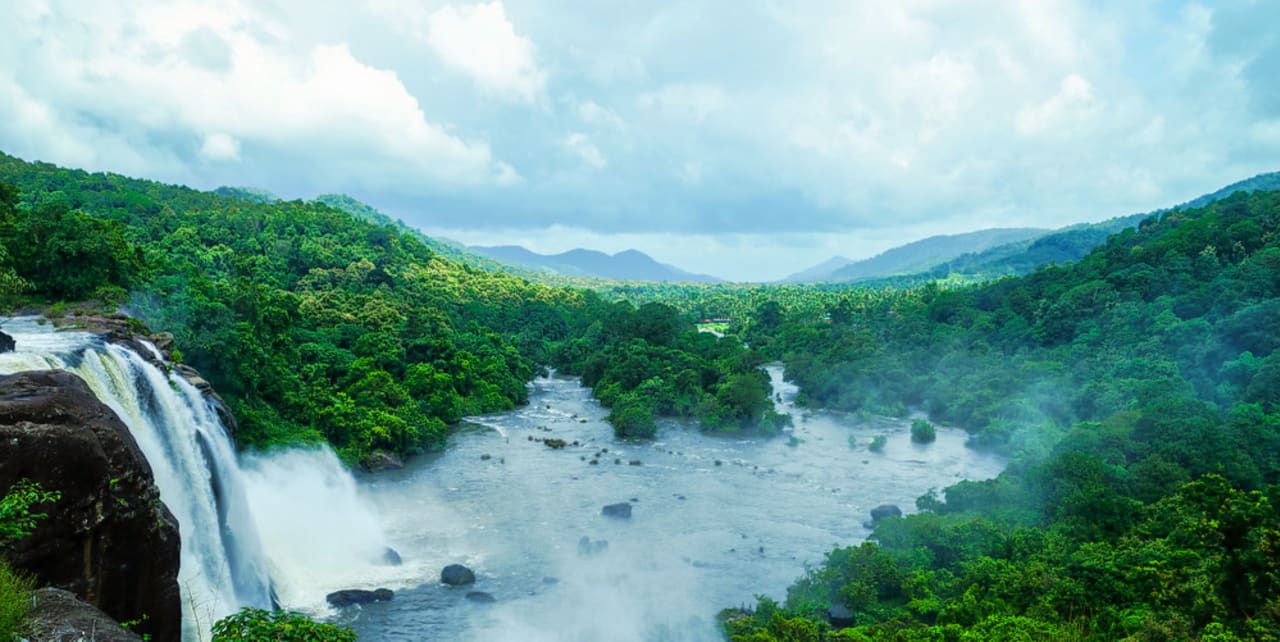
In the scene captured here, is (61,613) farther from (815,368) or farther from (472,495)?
(815,368)

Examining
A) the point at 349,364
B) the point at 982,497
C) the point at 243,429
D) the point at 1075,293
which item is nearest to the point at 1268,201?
the point at 1075,293

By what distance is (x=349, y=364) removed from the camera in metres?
48.5

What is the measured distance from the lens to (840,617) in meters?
23.3

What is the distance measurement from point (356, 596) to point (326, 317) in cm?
3667

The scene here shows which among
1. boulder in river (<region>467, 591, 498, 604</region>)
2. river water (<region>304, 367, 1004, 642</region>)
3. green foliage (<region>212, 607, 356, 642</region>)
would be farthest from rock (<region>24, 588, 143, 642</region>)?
boulder in river (<region>467, 591, 498, 604</region>)

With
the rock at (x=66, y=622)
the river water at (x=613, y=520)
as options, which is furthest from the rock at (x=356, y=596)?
the rock at (x=66, y=622)

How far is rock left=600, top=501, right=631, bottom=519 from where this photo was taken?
34.1 meters

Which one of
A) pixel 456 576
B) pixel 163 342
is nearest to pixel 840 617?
pixel 456 576

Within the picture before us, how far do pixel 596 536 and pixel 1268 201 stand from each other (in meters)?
75.2

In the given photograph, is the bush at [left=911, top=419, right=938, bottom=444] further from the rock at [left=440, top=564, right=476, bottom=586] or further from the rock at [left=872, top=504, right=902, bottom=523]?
the rock at [left=440, top=564, right=476, bottom=586]

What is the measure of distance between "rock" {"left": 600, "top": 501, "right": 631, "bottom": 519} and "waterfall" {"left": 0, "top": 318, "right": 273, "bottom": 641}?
1524cm

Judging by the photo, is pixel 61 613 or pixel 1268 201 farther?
pixel 1268 201

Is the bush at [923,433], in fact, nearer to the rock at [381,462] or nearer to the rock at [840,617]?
the rock at [840,617]

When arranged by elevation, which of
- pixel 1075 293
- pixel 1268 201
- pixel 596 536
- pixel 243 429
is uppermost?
pixel 1268 201
